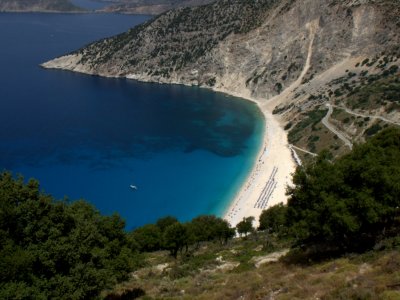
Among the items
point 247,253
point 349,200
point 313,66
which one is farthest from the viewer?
point 313,66

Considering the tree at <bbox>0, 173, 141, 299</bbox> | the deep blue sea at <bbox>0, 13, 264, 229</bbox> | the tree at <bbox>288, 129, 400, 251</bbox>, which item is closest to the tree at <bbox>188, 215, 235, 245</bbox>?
the deep blue sea at <bbox>0, 13, 264, 229</bbox>

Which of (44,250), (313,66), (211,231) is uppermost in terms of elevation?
(313,66)

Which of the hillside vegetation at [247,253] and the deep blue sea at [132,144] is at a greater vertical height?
the deep blue sea at [132,144]

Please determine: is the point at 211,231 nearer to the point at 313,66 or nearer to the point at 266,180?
the point at 266,180

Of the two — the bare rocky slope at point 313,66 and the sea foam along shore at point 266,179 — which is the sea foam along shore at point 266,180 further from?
the bare rocky slope at point 313,66

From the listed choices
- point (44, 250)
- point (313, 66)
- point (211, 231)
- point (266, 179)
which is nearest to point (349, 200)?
point (44, 250)

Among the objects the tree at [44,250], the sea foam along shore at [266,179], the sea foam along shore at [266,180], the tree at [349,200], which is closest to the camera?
the tree at [44,250]

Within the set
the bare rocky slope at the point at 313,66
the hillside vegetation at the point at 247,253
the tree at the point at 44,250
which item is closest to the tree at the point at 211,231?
the hillside vegetation at the point at 247,253
